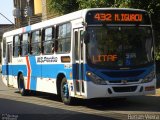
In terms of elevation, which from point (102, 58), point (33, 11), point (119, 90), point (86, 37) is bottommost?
point (119, 90)

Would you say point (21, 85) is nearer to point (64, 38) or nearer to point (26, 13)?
point (64, 38)

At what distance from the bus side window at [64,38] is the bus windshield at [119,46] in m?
1.40

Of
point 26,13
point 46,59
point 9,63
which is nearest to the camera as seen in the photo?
point 46,59

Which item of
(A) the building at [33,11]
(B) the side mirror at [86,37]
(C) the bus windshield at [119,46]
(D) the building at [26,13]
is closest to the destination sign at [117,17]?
(C) the bus windshield at [119,46]

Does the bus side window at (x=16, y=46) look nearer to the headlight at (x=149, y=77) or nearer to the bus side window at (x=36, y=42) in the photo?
the bus side window at (x=36, y=42)

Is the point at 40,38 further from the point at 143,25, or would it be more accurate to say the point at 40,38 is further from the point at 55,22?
the point at 143,25

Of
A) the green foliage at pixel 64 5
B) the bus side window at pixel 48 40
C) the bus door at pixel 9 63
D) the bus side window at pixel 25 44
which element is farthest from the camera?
the green foliage at pixel 64 5

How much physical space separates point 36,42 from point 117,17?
5327mm

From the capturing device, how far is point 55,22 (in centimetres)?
1822

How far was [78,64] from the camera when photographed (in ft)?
52.7

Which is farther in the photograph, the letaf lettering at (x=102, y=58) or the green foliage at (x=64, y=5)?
the green foliage at (x=64, y=5)

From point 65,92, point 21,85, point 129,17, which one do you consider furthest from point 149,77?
point 21,85

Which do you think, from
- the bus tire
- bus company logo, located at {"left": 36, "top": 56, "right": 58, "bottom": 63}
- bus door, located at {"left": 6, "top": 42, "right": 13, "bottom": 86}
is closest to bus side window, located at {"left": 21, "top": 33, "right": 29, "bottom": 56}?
bus company logo, located at {"left": 36, "top": 56, "right": 58, "bottom": 63}

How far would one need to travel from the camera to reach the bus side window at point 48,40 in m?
18.5
